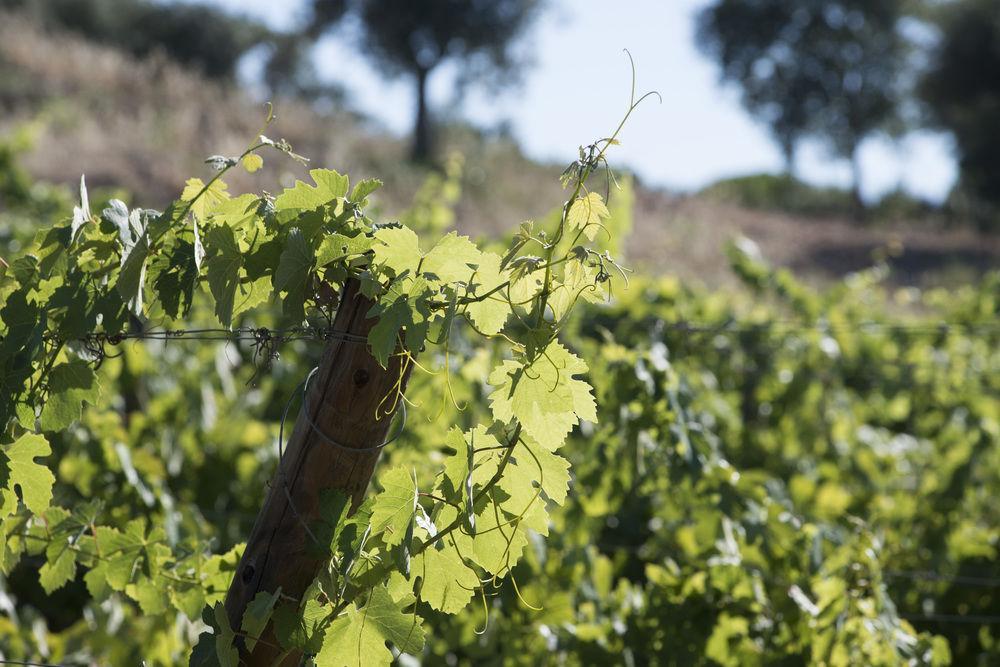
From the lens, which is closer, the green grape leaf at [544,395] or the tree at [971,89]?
the green grape leaf at [544,395]

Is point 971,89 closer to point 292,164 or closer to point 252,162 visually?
point 292,164

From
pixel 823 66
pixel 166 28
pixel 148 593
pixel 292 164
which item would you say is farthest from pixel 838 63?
pixel 148 593

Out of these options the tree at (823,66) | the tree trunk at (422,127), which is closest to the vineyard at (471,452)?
the tree trunk at (422,127)

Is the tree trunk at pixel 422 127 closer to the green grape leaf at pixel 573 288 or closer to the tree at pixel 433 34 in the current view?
the tree at pixel 433 34

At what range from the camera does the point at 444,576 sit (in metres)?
Result: 1.56

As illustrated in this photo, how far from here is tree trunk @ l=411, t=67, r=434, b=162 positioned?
82.7ft

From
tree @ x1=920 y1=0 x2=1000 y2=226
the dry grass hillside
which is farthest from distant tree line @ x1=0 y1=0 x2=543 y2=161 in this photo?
tree @ x1=920 y1=0 x2=1000 y2=226

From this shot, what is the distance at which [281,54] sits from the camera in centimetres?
3198

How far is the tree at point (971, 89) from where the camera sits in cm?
2798

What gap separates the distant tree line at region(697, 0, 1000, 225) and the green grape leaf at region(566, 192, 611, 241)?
30.7 metres

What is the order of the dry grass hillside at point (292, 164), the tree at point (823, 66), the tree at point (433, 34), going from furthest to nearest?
the tree at point (823, 66) → the tree at point (433, 34) → the dry grass hillside at point (292, 164)

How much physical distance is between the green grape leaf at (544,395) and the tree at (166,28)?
2886 cm

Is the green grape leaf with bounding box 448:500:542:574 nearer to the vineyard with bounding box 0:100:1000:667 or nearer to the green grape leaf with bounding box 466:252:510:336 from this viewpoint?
the vineyard with bounding box 0:100:1000:667

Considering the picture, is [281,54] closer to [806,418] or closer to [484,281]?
[806,418]
